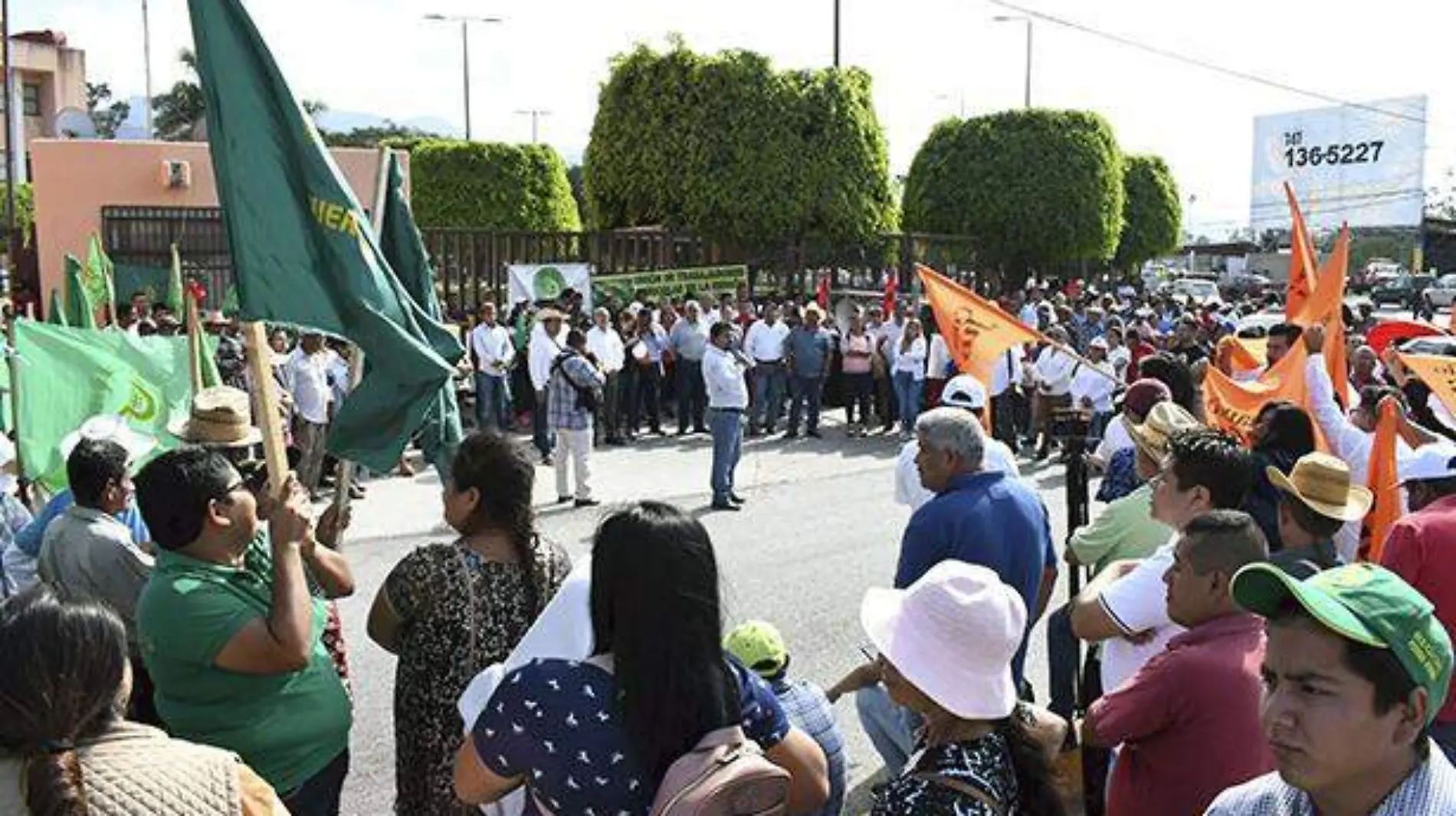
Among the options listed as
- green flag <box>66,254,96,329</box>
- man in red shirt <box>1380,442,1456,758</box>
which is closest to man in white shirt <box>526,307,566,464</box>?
green flag <box>66,254,96,329</box>

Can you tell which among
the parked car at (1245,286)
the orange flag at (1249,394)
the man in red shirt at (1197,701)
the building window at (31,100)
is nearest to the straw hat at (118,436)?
the man in red shirt at (1197,701)

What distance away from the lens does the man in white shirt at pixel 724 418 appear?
12.2 m

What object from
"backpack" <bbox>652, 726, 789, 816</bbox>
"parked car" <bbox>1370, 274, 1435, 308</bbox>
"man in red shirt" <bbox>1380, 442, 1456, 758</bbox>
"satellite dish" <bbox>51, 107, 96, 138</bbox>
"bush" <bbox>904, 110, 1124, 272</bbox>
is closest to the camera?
"backpack" <bbox>652, 726, 789, 816</bbox>

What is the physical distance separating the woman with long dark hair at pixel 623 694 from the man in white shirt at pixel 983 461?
8.64 ft

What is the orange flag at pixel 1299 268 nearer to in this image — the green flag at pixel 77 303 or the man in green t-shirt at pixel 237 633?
the man in green t-shirt at pixel 237 633

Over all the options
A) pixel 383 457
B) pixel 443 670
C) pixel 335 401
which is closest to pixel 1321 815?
pixel 443 670

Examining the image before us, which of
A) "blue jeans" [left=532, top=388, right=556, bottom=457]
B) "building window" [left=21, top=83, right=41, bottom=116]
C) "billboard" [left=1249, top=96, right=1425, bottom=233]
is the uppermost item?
"building window" [left=21, top=83, right=41, bottom=116]

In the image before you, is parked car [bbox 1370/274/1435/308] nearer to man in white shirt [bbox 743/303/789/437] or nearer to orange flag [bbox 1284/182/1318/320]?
man in white shirt [bbox 743/303/789/437]

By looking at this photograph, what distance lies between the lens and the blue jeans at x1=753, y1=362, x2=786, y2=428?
57.8 ft

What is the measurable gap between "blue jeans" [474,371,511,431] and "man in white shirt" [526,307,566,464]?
82 cm

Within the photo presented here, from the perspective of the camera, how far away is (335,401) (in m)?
13.8

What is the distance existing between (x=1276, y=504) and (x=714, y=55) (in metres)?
20.2

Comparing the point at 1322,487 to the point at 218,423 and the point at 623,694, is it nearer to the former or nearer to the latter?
the point at 623,694

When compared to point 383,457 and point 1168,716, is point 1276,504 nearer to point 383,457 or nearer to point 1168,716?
point 1168,716
